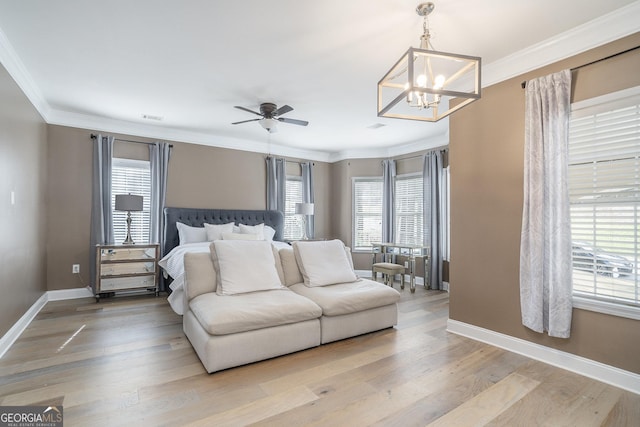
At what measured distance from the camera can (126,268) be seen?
4.61 meters

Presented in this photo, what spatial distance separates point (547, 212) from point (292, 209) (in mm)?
4895

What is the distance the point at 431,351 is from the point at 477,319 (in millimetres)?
685

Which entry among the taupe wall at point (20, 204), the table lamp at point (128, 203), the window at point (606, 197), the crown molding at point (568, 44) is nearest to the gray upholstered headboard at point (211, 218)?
the table lamp at point (128, 203)

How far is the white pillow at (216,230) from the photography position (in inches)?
200

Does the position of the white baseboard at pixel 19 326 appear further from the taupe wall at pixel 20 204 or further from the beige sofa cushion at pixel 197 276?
the beige sofa cushion at pixel 197 276

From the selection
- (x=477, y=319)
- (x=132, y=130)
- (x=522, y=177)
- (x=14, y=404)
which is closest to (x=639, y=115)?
(x=522, y=177)

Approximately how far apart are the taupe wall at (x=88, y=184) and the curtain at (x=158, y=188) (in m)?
0.15

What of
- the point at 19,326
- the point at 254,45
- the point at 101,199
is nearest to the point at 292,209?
the point at 101,199

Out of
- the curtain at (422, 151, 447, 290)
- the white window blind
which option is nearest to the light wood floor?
the curtain at (422, 151, 447, 290)

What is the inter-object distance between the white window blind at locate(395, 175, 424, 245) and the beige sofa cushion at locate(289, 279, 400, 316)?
9.81ft

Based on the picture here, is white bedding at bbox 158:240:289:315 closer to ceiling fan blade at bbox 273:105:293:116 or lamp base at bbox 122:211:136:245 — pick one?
lamp base at bbox 122:211:136:245

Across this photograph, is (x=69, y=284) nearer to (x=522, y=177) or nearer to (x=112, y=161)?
(x=112, y=161)

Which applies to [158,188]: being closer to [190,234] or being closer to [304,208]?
[190,234]

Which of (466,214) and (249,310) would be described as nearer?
(249,310)
